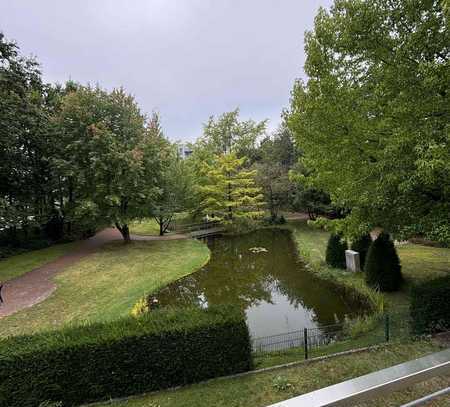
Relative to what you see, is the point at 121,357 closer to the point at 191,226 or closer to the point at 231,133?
the point at 191,226

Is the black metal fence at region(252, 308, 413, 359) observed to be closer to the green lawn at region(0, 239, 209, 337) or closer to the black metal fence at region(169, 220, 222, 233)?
the green lawn at region(0, 239, 209, 337)

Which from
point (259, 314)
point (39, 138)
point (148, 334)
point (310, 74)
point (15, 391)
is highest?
point (39, 138)

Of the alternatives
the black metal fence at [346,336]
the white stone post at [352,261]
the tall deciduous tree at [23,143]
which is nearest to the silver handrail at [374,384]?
the black metal fence at [346,336]

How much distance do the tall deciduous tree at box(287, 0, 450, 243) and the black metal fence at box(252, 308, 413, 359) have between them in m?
2.23

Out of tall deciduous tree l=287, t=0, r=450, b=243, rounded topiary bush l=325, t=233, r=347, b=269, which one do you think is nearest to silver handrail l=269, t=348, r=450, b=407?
tall deciduous tree l=287, t=0, r=450, b=243

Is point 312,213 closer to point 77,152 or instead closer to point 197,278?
point 197,278

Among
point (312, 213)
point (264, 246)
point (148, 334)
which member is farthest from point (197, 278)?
point (312, 213)

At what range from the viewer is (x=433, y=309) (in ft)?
17.1

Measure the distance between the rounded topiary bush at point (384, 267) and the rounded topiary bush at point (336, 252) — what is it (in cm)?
217

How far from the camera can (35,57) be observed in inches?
616

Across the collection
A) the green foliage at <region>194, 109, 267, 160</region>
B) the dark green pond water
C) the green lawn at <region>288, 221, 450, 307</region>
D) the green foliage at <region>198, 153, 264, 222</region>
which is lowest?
the dark green pond water

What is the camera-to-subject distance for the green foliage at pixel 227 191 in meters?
20.7

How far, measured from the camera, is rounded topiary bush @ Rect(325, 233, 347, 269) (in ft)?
36.4

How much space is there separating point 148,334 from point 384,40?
22.0 feet
